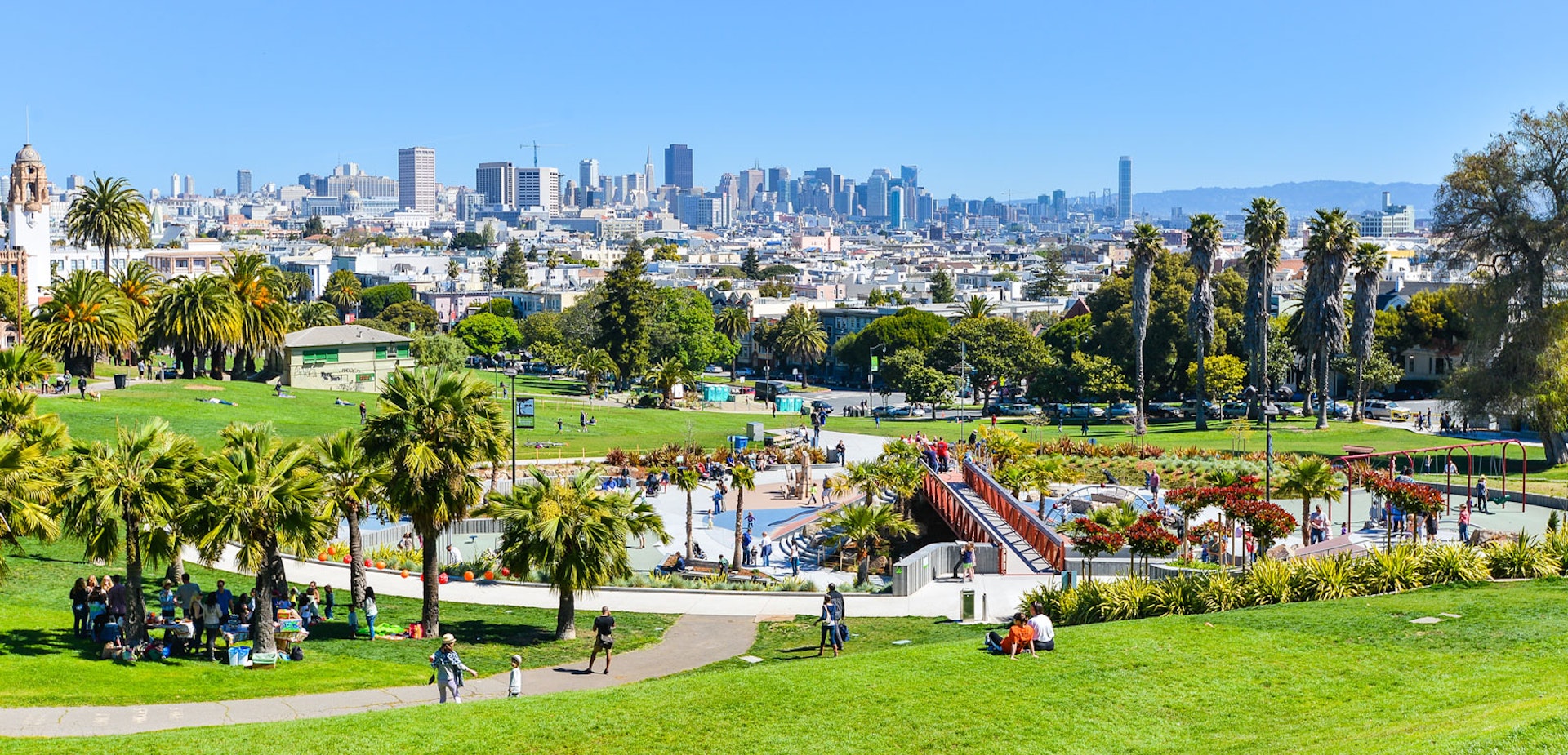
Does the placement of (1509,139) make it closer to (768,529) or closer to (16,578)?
(768,529)

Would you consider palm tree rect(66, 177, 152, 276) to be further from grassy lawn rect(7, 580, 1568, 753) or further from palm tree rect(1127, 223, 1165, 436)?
grassy lawn rect(7, 580, 1568, 753)

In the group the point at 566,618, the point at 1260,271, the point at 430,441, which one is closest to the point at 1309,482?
the point at 566,618

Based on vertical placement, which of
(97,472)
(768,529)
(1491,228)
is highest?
(1491,228)

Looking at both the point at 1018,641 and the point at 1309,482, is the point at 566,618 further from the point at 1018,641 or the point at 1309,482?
the point at 1309,482

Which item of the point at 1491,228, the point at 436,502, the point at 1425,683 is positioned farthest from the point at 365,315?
the point at 1425,683

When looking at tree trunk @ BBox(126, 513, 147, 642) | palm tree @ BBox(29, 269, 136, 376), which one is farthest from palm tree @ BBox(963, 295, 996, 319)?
tree trunk @ BBox(126, 513, 147, 642)

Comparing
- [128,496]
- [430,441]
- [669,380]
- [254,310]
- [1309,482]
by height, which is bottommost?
[1309,482]
